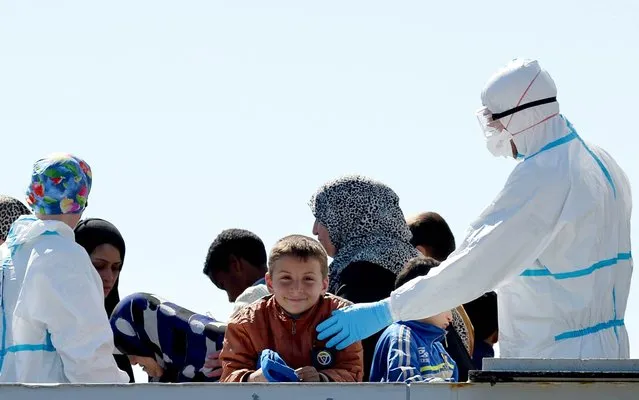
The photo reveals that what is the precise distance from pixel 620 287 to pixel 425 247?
272cm

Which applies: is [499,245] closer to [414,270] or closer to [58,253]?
[414,270]

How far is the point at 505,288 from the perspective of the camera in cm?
688

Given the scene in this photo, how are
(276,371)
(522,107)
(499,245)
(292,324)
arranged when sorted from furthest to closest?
1. (522,107)
2. (292,324)
3. (499,245)
4. (276,371)

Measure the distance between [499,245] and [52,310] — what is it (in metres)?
2.10

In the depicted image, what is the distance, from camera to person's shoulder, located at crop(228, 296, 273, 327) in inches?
270

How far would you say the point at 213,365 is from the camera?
24.2 feet

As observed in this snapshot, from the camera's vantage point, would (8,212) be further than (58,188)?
Yes

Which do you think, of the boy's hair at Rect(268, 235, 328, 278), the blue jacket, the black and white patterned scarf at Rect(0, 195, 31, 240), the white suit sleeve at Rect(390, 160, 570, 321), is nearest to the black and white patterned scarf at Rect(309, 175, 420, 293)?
the blue jacket

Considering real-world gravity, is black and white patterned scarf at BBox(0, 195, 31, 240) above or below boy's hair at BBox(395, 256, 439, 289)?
above

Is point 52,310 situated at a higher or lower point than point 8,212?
lower

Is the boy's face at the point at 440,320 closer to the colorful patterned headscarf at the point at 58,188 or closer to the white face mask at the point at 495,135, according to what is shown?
the white face mask at the point at 495,135

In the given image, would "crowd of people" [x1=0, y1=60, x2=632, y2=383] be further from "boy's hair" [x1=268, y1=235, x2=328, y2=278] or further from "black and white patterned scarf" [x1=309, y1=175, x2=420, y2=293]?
"black and white patterned scarf" [x1=309, y1=175, x2=420, y2=293]

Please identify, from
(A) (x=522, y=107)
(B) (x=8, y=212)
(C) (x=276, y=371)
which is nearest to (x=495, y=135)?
(A) (x=522, y=107)

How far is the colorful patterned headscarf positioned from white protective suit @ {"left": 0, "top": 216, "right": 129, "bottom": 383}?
0.19m
